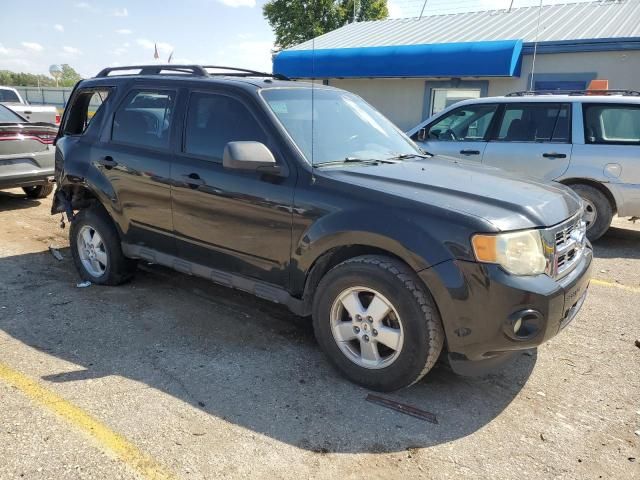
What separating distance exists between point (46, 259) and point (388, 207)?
4.25 m

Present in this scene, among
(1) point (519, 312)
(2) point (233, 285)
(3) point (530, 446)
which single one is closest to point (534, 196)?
(1) point (519, 312)

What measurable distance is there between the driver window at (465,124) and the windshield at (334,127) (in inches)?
125

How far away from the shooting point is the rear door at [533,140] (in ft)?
21.8

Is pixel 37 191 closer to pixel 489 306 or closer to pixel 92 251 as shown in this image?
pixel 92 251

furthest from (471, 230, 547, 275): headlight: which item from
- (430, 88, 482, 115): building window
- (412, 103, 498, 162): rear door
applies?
(430, 88, 482, 115): building window

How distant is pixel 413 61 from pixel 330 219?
37.5ft

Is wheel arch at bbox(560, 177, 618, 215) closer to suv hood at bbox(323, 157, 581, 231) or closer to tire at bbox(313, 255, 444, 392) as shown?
suv hood at bbox(323, 157, 581, 231)

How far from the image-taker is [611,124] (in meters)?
6.47

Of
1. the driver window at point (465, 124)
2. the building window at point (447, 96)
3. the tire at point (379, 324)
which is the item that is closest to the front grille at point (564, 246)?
the tire at point (379, 324)

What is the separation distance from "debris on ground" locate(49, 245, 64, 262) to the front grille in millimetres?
4860

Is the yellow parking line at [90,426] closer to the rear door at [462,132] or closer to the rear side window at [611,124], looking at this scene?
the rear door at [462,132]

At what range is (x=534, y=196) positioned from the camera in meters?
3.18

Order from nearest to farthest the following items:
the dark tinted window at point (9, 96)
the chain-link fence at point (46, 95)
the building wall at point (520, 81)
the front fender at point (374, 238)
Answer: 1. the front fender at point (374, 238)
2. the building wall at point (520, 81)
3. the dark tinted window at point (9, 96)
4. the chain-link fence at point (46, 95)

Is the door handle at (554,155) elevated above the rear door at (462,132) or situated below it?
below
